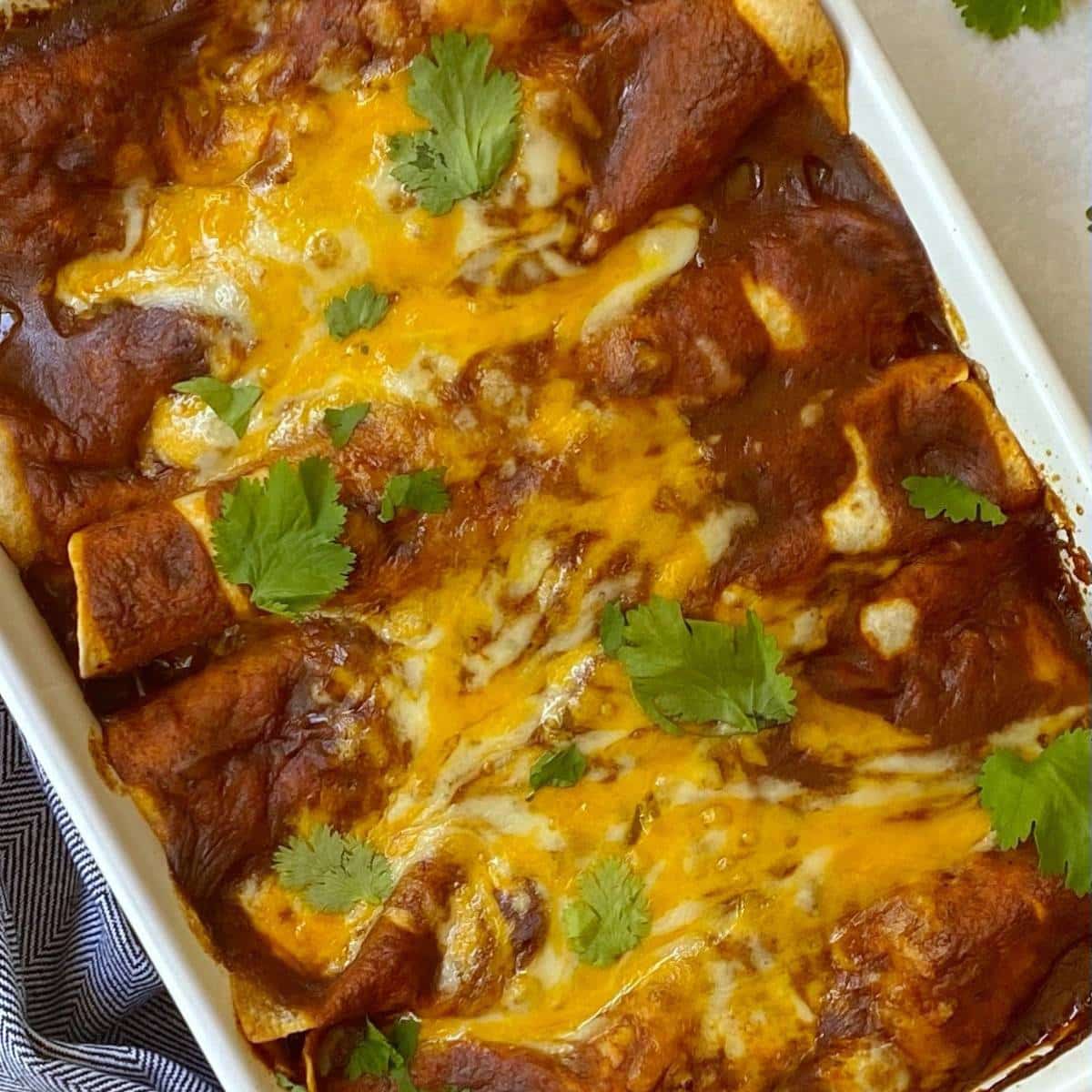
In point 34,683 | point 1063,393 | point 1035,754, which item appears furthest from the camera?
point 1035,754

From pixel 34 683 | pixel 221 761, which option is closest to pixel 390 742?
pixel 221 761

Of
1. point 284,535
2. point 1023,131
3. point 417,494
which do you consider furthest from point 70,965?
point 1023,131

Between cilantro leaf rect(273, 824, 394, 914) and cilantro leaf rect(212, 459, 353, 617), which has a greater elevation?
cilantro leaf rect(212, 459, 353, 617)

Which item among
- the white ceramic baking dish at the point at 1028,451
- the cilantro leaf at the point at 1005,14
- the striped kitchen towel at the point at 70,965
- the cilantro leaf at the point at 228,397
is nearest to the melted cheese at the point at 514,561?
the cilantro leaf at the point at 228,397

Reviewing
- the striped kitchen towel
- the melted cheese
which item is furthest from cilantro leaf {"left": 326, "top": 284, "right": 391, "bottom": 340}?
the striped kitchen towel

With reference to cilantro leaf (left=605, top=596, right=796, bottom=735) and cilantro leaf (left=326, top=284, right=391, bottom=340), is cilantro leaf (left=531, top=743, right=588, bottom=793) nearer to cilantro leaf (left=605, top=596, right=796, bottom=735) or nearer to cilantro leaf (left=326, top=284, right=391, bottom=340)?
cilantro leaf (left=605, top=596, right=796, bottom=735)

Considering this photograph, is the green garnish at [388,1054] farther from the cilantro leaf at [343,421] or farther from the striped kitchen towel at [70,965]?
the cilantro leaf at [343,421]

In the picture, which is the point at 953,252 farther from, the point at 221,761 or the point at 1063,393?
the point at 221,761
